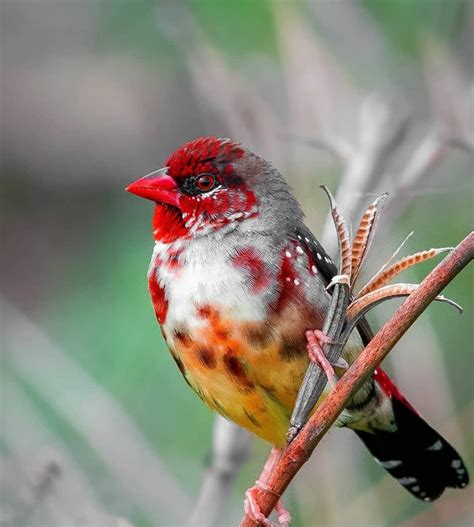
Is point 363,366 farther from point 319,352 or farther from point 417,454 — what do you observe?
point 417,454

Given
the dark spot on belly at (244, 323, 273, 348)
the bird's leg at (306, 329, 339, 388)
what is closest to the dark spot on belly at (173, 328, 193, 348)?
the dark spot on belly at (244, 323, 273, 348)

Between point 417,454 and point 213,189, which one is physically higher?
point 213,189

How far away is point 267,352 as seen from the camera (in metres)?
2.29

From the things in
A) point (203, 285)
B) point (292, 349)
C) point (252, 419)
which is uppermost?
point (203, 285)

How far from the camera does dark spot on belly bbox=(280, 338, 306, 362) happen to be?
2.27 metres

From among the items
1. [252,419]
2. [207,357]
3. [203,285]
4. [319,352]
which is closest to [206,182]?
[203,285]

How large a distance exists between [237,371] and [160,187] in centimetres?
49

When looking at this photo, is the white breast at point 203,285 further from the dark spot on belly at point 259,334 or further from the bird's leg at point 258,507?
the bird's leg at point 258,507

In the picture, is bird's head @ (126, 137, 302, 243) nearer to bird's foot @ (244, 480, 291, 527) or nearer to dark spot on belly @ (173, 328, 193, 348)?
dark spot on belly @ (173, 328, 193, 348)

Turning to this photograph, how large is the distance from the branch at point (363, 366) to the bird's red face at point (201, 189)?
85 cm

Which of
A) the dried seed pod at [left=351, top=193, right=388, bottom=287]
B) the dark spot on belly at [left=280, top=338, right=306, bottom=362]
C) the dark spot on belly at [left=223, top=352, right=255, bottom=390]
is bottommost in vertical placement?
the dark spot on belly at [left=223, top=352, right=255, bottom=390]

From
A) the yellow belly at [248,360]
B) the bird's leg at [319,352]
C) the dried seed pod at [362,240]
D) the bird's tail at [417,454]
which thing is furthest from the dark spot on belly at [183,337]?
the dried seed pod at [362,240]

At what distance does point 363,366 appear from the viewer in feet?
5.44

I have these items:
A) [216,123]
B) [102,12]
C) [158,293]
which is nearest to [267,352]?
[158,293]
